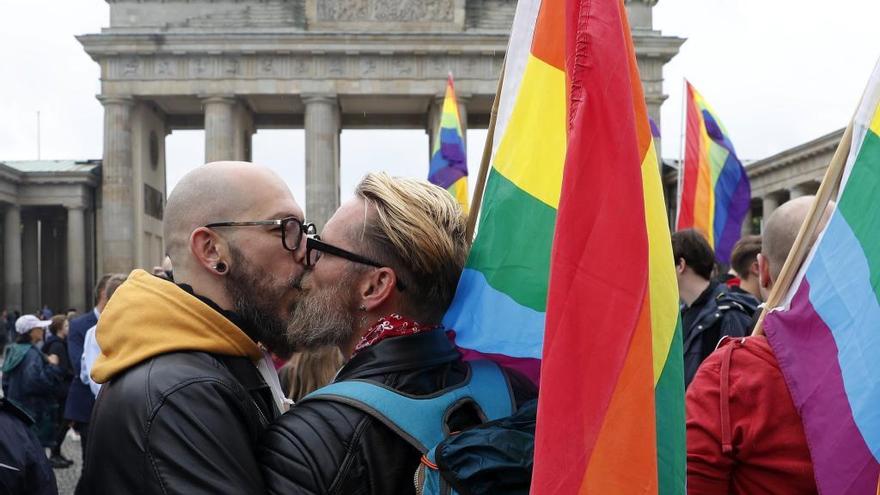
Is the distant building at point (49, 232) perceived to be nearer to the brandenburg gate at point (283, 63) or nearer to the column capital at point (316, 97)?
the brandenburg gate at point (283, 63)

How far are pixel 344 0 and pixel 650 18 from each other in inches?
558

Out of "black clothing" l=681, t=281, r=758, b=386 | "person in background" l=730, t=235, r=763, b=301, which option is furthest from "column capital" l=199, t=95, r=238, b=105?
"black clothing" l=681, t=281, r=758, b=386

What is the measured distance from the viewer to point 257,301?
2.30m

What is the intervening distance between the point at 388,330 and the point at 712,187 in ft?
30.1

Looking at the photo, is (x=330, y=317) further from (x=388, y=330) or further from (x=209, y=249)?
(x=209, y=249)

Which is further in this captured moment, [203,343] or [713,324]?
[713,324]

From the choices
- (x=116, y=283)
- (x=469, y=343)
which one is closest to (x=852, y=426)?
(x=469, y=343)

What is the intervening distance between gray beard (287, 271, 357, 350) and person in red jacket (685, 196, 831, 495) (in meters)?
0.99

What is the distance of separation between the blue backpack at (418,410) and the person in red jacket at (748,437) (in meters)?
0.71

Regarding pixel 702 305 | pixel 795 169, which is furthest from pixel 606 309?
pixel 795 169

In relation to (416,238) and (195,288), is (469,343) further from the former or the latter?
(195,288)

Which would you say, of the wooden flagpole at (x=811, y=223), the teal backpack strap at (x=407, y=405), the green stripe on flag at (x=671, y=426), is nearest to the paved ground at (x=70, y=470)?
the teal backpack strap at (x=407, y=405)

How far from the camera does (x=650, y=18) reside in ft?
137

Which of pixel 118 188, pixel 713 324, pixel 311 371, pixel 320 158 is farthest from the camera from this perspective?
pixel 320 158
